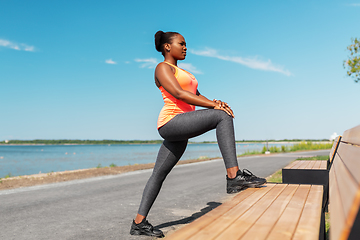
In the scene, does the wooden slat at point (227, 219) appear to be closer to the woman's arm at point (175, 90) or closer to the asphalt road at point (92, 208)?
the woman's arm at point (175, 90)

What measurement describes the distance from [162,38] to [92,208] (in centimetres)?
373

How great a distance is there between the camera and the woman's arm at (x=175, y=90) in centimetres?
262

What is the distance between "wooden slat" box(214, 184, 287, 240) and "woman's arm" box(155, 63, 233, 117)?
79 centimetres

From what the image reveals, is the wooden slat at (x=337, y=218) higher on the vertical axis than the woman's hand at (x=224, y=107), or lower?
lower

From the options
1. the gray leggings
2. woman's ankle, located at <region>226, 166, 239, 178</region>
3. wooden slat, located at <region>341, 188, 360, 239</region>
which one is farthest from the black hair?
wooden slat, located at <region>341, 188, 360, 239</region>

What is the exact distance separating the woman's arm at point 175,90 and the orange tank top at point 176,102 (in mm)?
115

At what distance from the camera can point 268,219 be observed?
5.85ft

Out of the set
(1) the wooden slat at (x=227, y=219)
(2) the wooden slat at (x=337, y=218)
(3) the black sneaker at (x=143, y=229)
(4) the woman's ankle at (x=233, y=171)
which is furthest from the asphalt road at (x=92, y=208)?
(2) the wooden slat at (x=337, y=218)

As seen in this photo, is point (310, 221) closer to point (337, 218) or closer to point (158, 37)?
point (337, 218)

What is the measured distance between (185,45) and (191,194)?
4.56 m

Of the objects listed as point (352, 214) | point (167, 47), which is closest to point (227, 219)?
point (352, 214)

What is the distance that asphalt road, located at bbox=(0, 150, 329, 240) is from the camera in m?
4.05

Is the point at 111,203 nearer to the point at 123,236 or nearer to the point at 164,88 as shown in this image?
the point at 123,236

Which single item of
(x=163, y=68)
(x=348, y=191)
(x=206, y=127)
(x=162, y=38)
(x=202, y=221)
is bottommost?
(x=202, y=221)
